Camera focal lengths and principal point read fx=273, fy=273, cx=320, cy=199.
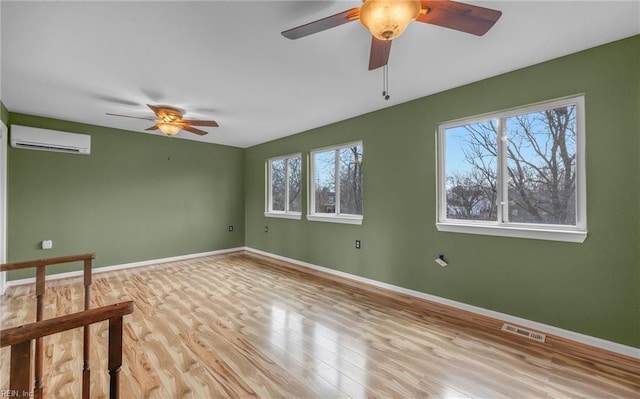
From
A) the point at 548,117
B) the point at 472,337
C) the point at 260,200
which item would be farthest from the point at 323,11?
the point at 260,200

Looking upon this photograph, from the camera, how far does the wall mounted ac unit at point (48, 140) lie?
147 inches

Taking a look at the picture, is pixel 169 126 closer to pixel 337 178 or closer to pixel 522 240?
pixel 337 178

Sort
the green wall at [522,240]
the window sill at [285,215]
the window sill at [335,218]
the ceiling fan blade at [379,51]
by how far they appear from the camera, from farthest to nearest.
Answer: the window sill at [285,215] < the window sill at [335,218] < the green wall at [522,240] < the ceiling fan blade at [379,51]

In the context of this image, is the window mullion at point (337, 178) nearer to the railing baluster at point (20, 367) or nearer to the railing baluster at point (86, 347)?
the railing baluster at point (86, 347)

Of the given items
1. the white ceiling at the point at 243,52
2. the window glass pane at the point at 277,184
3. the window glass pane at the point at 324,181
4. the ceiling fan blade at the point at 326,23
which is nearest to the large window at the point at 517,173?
the white ceiling at the point at 243,52

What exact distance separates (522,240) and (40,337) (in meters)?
3.29

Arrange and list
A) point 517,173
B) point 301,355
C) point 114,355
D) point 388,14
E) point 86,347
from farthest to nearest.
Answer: point 517,173
point 301,355
point 86,347
point 388,14
point 114,355

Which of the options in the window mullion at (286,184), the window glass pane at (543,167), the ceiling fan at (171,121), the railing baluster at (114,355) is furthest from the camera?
the window mullion at (286,184)

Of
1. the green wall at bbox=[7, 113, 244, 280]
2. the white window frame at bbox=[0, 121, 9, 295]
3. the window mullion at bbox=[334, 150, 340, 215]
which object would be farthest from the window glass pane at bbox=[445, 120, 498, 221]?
the white window frame at bbox=[0, 121, 9, 295]

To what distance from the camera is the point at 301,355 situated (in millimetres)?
2168

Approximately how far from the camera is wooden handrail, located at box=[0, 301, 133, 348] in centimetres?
87

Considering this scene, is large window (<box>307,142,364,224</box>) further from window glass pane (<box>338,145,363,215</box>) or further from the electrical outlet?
the electrical outlet

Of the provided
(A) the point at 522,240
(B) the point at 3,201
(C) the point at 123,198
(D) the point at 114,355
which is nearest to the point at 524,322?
(A) the point at 522,240

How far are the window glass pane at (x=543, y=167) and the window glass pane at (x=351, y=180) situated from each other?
190 centimetres
